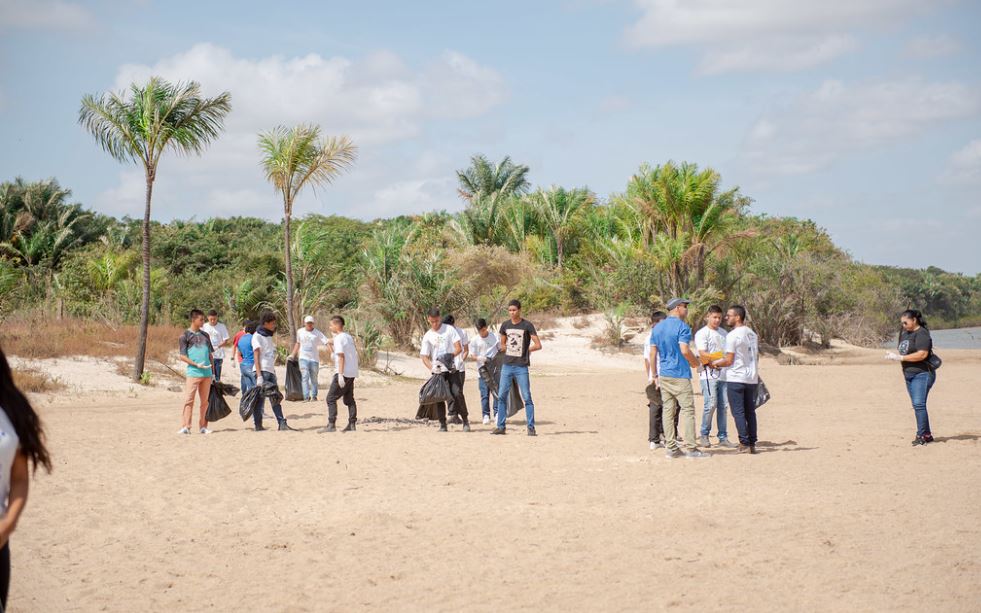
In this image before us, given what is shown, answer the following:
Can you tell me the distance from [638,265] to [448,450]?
23.2 m

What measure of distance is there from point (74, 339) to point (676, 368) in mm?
15056

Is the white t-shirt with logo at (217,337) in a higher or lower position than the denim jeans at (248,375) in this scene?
higher

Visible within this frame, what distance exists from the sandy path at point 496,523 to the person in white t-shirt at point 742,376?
400 mm

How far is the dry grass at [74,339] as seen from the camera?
19.3 m

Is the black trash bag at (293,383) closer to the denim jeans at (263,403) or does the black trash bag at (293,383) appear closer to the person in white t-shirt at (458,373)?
the denim jeans at (263,403)

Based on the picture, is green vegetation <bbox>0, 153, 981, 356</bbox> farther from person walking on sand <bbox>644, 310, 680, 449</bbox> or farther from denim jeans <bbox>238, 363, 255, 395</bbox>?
person walking on sand <bbox>644, 310, 680, 449</bbox>

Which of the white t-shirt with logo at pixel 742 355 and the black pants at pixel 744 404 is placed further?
the black pants at pixel 744 404

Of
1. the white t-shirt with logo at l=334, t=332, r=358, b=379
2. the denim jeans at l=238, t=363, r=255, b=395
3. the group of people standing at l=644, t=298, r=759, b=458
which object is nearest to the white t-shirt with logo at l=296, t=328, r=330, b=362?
the denim jeans at l=238, t=363, r=255, b=395

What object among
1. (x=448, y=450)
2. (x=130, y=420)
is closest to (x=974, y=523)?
(x=448, y=450)

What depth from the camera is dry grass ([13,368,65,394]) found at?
16.8 meters

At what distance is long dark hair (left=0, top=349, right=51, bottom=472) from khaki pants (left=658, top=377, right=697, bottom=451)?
7394 millimetres

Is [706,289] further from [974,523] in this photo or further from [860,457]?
[974,523]

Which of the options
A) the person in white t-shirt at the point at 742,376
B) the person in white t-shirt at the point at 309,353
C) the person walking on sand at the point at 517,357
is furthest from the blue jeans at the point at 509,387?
the person in white t-shirt at the point at 309,353

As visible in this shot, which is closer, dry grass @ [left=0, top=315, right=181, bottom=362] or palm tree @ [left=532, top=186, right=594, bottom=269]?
dry grass @ [left=0, top=315, right=181, bottom=362]
